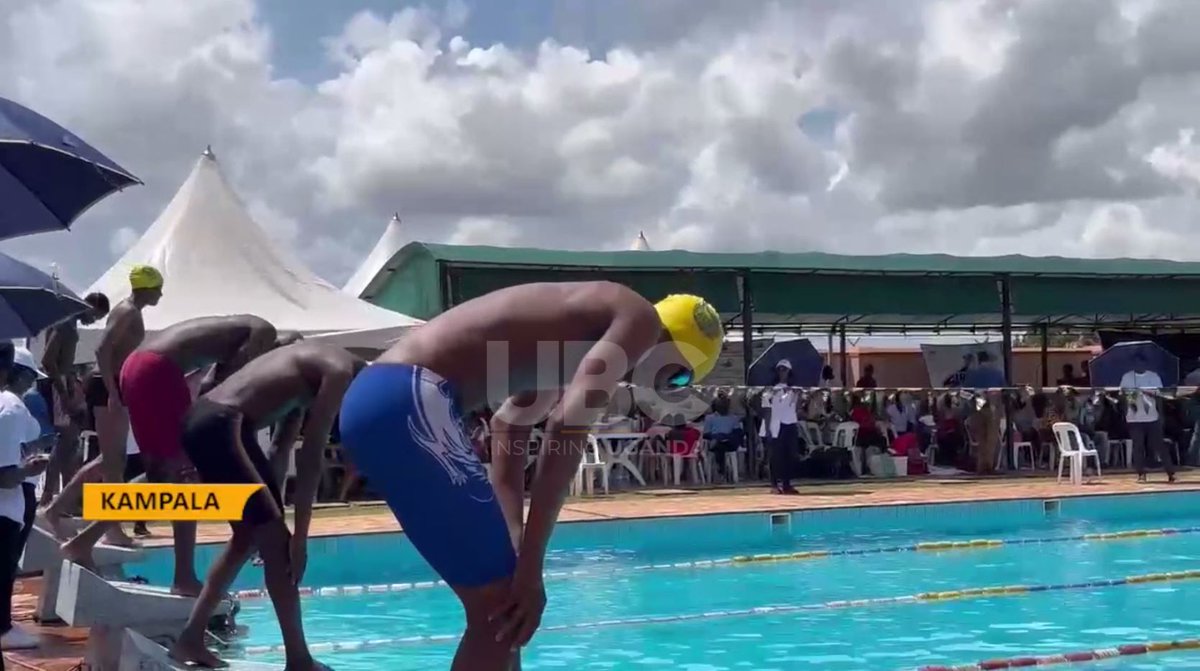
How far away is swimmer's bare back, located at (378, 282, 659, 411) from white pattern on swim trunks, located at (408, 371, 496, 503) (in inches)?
2.3

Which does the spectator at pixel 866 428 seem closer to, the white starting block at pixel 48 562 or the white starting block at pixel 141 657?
the white starting block at pixel 48 562

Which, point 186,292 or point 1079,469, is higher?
point 186,292

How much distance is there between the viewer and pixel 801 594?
894 centimetres

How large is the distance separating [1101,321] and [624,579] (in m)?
17.7

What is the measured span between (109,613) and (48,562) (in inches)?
70.4

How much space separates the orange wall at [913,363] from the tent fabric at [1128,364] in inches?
353

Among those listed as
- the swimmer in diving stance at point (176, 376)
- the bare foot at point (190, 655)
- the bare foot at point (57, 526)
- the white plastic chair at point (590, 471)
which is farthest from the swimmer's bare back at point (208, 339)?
the white plastic chair at point (590, 471)

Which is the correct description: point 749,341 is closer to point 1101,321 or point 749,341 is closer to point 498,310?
point 1101,321

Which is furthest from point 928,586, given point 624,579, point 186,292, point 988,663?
point 186,292

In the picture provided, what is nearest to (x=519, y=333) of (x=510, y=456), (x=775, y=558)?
(x=510, y=456)

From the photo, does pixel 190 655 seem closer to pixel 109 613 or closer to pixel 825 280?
pixel 109 613

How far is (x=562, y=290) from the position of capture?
2.88m

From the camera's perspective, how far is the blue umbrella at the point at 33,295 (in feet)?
21.5

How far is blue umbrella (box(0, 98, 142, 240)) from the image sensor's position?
562cm
